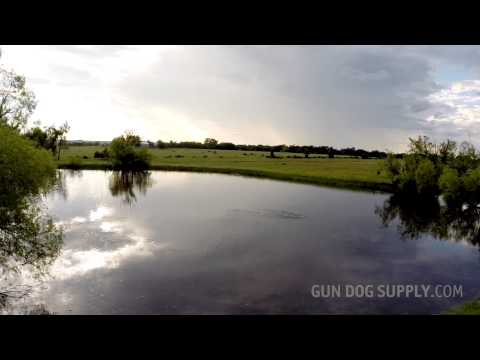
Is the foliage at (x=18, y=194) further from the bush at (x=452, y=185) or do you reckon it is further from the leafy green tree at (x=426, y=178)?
the leafy green tree at (x=426, y=178)

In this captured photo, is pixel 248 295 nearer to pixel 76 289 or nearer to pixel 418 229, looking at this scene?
pixel 76 289

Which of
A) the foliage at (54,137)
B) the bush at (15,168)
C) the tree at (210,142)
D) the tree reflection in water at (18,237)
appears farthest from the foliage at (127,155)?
the tree at (210,142)

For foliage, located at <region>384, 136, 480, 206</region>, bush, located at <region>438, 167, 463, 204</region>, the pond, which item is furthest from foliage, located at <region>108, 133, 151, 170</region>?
bush, located at <region>438, 167, 463, 204</region>

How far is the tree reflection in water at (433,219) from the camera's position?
2922 centimetres

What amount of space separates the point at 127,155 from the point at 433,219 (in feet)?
198

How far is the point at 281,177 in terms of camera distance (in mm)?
65875

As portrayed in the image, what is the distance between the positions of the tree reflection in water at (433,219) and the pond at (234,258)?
397 millimetres

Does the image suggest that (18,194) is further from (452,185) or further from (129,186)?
(452,185)

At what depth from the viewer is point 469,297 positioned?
16.4 metres

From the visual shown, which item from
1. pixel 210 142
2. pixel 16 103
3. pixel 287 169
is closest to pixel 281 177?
pixel 287 169
